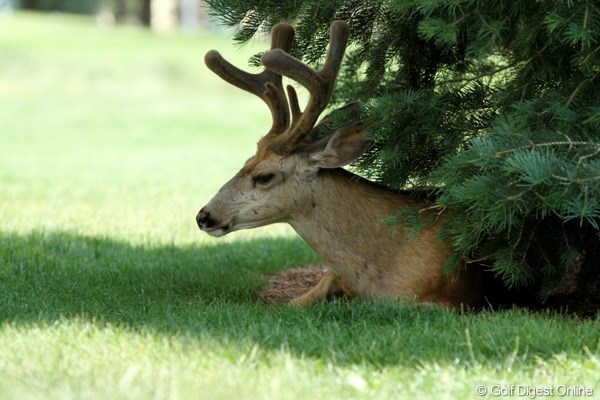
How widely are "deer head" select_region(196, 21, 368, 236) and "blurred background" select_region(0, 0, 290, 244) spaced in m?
0.85

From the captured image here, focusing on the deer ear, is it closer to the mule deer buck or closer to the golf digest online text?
the mule deer buck

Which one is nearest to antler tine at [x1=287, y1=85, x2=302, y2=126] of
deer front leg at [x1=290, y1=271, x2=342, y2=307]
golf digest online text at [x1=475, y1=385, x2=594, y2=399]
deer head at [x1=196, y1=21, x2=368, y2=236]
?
deer head at [x1=196, y1=21, x2=368, y2=236]

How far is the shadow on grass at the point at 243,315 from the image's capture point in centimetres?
475

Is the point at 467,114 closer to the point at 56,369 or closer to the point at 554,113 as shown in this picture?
the point at 554,113

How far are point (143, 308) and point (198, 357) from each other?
1.33 metres

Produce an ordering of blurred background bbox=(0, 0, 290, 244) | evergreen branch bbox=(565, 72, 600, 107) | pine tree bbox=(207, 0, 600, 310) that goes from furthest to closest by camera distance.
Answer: blurred background bbox=(0, 0, 290, 244), evergreen branch bbox=(565, 72, 600, 107), pine tree bbox=(207, 0, 600, 310)

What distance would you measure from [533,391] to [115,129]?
18317 mm

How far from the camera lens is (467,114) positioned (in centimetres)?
615

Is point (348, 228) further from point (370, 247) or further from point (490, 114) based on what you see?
point (490, 114)

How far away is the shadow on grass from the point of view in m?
4.75

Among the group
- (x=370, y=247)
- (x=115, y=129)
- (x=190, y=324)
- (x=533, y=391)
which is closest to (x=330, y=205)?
(x=370, y=247)

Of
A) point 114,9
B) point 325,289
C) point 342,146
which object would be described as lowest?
point 114,9

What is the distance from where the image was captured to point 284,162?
6.34m

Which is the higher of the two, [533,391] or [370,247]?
[533,391]
